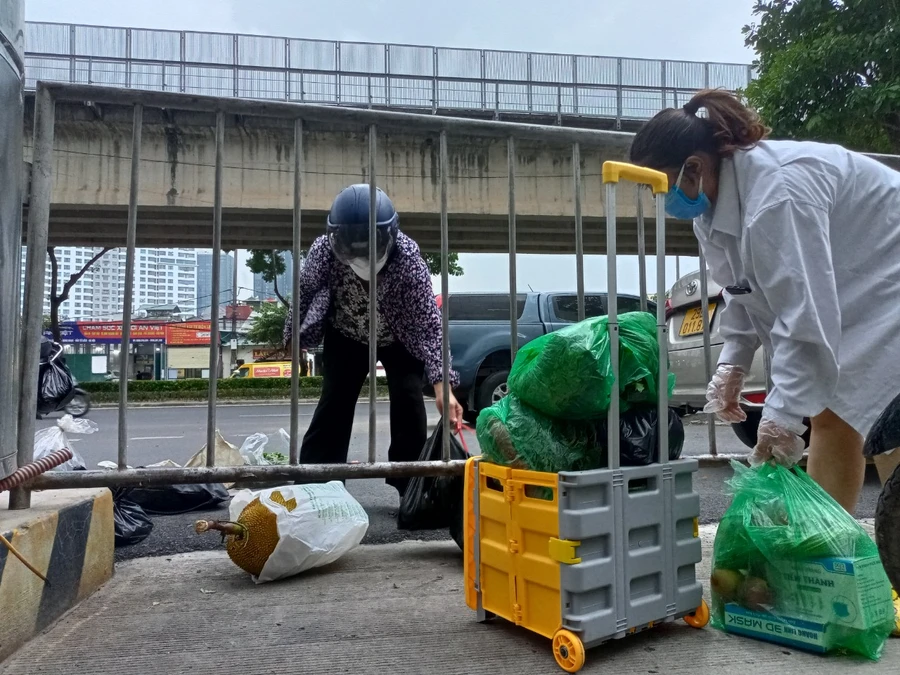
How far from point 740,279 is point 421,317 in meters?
1.39

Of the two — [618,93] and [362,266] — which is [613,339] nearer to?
[362,266]

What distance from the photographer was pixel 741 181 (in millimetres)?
1894

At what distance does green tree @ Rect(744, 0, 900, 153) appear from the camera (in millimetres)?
7445

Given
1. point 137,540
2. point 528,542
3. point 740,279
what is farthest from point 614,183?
point 137,540

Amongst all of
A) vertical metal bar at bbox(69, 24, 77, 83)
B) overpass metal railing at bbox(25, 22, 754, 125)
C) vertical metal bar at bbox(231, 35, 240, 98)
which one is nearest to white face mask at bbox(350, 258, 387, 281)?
overpass metal railing at bbox(25, 22, 754, 125)

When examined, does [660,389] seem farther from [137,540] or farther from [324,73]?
[324,73]

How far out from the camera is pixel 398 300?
3043mm

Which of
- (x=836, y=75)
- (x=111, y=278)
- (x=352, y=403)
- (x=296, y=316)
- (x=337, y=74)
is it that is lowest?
(x=352, y=403)

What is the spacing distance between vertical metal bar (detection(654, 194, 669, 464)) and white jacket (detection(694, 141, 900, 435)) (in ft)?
0.64

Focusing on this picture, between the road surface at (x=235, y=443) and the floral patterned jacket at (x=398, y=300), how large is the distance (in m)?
0.88

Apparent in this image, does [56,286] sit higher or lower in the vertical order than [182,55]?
lower

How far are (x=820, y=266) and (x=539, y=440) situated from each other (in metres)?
0.83

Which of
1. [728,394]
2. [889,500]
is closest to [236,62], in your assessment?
[728,394]

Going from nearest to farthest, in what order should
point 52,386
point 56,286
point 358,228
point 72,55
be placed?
1. point 358,228
2. point 52,386
3. point 72,55
4. point 56,286
